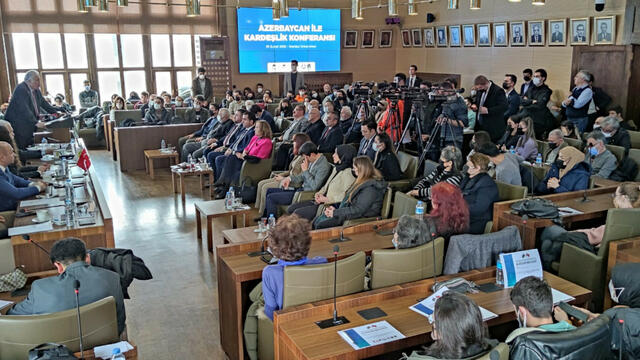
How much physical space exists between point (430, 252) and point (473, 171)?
4.50 ft

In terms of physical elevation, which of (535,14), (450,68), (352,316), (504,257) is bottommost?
(352,316)

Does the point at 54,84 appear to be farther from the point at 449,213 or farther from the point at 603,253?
the point at 603,253

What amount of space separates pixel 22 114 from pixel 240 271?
5754 millimetres

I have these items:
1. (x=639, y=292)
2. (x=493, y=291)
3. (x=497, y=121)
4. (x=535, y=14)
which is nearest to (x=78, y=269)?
(x=493, y=291)

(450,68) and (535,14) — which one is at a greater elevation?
(535,14)

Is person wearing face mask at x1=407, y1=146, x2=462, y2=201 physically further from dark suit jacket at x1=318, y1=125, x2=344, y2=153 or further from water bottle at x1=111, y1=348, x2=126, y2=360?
water bottle at x1=111, y1=348, x2=126, y2=360

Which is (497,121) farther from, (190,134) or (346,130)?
(190,134)

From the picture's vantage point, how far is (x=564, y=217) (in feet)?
15.3

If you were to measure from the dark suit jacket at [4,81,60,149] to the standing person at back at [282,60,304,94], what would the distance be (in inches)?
278

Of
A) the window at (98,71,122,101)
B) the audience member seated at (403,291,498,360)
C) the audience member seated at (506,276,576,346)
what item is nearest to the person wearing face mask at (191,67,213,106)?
the window at (98,71,122,101)

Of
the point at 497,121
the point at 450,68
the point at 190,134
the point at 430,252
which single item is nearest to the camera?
the point at 430,252

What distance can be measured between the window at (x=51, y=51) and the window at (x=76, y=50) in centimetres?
18

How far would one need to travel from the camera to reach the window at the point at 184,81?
1482cm

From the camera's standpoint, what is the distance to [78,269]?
292cm
